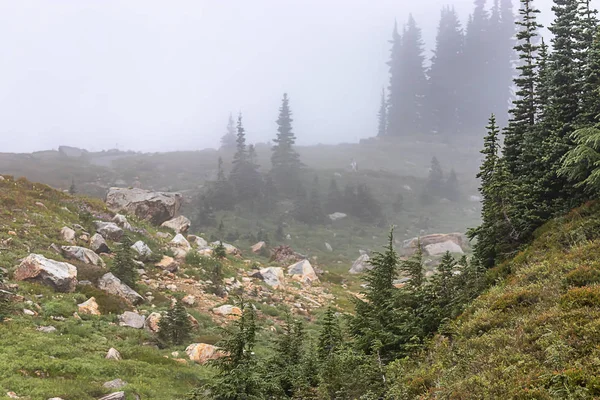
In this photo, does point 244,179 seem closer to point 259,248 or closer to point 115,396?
point 259,248

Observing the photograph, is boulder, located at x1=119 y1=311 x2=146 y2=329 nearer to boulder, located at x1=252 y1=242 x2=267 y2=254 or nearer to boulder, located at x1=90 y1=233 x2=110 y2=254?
boulder, located at x1=90 y1=233 x2=110 y2=254

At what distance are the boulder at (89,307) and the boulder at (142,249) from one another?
6.69 metres

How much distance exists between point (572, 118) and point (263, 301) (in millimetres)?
16920

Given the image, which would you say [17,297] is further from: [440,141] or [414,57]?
[414,57]

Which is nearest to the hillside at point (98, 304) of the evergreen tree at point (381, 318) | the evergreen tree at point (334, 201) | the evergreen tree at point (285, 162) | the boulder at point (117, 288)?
the boulder at point (117, 288)

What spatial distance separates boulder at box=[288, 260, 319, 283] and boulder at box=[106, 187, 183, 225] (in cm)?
1287

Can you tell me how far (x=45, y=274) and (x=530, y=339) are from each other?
16.7m

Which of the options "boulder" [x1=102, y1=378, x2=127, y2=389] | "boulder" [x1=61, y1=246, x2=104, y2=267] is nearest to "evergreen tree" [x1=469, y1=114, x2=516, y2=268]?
"boulder" [x1=102, y1=378, x2=127, y2=389]

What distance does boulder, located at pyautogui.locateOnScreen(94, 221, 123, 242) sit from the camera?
923 inches

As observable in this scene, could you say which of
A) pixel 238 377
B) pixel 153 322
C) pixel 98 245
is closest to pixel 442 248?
pixel 98 245

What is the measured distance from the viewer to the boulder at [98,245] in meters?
20.8

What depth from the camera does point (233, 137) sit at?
114 metres

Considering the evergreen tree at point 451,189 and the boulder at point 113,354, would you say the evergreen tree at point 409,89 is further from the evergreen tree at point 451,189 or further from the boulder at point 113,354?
the boulder at point 113,354

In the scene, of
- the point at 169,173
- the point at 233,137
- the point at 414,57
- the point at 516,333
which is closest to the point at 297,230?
the point at 169,173
